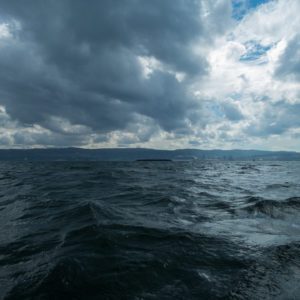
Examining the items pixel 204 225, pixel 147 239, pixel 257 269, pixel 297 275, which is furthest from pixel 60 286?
pixel 204 225

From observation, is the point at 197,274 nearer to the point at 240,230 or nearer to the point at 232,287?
the point at 232,287

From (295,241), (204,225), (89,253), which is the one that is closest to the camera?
(89,253)

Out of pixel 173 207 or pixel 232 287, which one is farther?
pixel 173 207

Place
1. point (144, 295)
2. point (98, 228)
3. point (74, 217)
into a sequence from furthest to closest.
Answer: point (74, 217) → point (98, 228) → point (144, 295)

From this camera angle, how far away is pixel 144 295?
17.1ft

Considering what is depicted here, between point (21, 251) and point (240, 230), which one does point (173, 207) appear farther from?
point (21, 251)

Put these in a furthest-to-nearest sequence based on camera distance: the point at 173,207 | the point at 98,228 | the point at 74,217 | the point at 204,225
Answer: the point at 173,207 → the point at 74,217 → the point at 204,225 → the point at 98,228

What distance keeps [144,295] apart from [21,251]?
4860 millimetres

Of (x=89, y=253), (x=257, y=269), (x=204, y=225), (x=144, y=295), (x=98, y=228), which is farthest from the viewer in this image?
(x=204, y=225)

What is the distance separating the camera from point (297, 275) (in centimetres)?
609

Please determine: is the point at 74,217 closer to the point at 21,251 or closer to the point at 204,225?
the point at 21,251

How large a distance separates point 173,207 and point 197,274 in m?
8.82

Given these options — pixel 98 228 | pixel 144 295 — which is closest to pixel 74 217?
pixel 98 228

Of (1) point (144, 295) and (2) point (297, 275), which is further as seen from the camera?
(2) point (297, 275)
